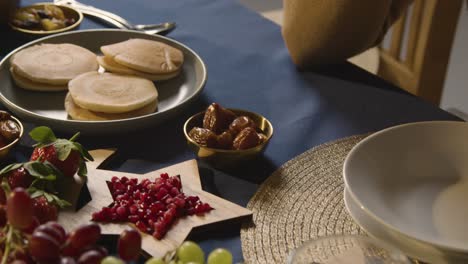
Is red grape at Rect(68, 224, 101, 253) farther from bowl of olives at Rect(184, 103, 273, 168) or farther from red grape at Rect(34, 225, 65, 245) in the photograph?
bowl of olives at Rect(184, 103, 273, 168)

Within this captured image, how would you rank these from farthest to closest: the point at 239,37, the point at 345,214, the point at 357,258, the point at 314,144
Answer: the point at 239,37 → the point at 314,144 → the point at 345,214 → the point at 357,258

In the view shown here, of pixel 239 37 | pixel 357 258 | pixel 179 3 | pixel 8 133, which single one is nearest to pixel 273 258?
pixel 357 258

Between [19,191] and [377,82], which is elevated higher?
[19,191]

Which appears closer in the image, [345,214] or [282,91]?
[345,214]

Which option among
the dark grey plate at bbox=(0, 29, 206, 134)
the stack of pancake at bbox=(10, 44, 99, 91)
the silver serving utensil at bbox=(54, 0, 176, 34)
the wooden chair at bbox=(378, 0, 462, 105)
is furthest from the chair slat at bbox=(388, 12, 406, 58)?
the stack of pancake at bbox=(10, 44, 99, 91)

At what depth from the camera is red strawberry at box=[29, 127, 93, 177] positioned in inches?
32.7

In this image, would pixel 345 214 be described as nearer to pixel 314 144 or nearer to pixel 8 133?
pixel 314 144

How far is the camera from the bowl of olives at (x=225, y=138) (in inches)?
36.1

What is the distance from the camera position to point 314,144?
3.32 ft

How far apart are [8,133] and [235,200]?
0.34 meters

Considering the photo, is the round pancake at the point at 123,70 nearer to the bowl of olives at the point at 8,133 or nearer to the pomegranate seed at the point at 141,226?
the bowl of olives at the point at 8,133

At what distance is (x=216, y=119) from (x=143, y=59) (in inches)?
9.8

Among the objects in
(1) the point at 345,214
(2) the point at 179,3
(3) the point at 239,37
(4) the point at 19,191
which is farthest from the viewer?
(2) the point at 179,3

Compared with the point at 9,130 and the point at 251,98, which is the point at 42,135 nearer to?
the point at 9,130
